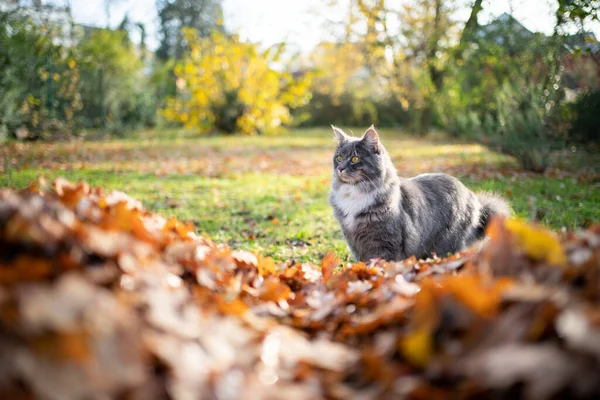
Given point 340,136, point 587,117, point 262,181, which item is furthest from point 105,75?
point 587,117

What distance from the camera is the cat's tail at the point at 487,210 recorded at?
4107 millimetres

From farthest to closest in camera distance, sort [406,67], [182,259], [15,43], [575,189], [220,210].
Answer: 1. [406,67]
2. [15,43]
3. [575,189]
4. [220,210]
5. [182,259]

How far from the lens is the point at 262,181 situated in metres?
8.60

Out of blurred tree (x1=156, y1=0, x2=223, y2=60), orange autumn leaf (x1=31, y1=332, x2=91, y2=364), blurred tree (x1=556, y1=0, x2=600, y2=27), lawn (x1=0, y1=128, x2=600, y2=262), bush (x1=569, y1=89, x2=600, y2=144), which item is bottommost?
lawn (x1=0, y1=128, x2=600, y2=262)

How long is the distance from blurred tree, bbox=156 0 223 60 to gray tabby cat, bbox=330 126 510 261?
108 feet

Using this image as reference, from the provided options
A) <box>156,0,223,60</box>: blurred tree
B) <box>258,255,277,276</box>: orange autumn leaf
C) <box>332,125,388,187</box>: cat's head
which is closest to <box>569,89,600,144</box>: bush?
<box>332,125,388,187</box>: cat's head

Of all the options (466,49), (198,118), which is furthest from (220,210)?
(198,118)

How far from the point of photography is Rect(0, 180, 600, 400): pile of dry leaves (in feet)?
3.14

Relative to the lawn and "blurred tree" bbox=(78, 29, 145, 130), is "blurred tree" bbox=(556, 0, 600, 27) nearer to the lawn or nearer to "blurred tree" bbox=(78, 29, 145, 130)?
the lawn

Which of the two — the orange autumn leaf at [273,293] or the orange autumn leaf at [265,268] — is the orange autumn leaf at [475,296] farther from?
the orange autumn leaf at [265,268]

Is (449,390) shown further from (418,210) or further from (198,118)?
(198,118)

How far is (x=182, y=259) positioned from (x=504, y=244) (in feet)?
4.02

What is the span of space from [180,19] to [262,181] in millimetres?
A: 29911

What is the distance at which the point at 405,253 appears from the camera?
365cm
